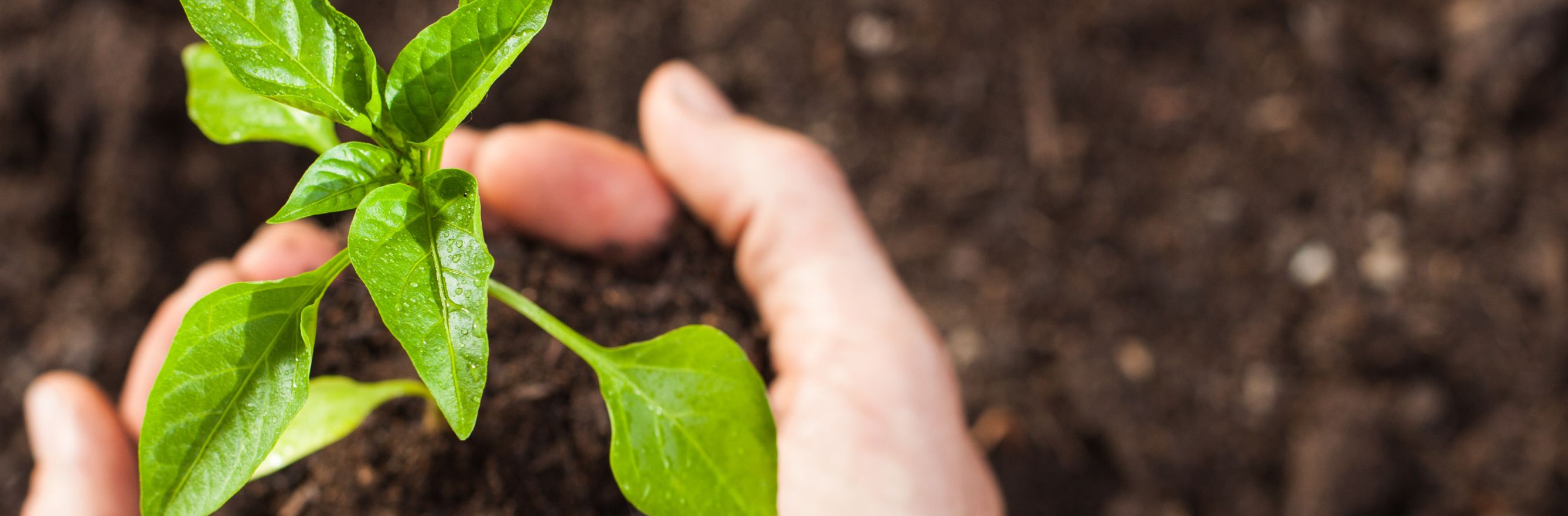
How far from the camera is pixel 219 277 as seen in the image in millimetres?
2023

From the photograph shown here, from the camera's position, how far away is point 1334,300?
2902 mm

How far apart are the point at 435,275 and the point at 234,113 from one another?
615 millimetres

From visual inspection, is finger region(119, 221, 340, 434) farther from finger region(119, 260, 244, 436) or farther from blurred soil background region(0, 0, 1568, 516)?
blurred soil background region(0, 0, 1568, 516)

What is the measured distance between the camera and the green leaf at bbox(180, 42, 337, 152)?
142 cm

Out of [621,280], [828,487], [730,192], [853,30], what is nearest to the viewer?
[828,487]

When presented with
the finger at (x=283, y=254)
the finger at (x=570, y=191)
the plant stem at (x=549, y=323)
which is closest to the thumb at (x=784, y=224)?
the finger at (x=570, y=191)

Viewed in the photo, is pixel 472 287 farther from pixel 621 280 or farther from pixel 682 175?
pixel 682 175

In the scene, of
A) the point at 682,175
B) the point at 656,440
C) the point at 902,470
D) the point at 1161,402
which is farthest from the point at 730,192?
the point at 1161,402

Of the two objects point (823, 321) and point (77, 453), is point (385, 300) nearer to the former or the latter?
point (823, 321)

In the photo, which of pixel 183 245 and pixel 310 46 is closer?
pixel 310 46

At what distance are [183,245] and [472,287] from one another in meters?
2.12

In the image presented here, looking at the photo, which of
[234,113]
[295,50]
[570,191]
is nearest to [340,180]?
[295,50]

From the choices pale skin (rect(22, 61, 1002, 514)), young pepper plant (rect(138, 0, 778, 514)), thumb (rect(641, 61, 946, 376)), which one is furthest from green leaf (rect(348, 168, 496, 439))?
thumb (rect(641, 61, 946, 376))

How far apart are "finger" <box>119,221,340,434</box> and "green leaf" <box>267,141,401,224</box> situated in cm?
100
